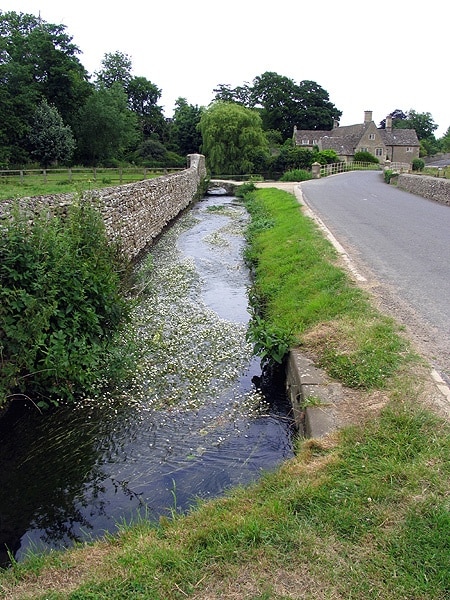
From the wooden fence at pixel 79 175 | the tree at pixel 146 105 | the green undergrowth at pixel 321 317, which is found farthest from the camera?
the tree at pixel 146 105

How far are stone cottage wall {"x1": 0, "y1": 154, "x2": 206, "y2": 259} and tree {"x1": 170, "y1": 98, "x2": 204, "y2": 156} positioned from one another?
3873 centimetres

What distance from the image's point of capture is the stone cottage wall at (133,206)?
1001cm

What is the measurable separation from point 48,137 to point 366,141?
52.5 meters

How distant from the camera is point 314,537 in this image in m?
3.14

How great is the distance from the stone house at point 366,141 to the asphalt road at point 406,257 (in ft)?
194

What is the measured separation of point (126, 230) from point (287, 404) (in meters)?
9.57

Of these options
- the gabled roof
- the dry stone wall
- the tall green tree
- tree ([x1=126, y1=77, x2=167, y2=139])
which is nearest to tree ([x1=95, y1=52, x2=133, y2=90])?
tree ([x1=126, y1=77, x2=167, y2=139])

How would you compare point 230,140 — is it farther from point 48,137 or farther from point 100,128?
point 48,137

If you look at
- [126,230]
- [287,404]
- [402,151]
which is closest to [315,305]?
Result: [287,404]

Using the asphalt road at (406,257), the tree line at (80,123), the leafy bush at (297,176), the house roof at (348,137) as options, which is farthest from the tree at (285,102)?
the asphalt road at (406,257)

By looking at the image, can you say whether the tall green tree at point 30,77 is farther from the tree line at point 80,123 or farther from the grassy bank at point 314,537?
the grassy bank at point 314,537

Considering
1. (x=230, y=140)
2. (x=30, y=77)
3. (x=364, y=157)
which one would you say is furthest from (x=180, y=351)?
(x=364, y=157)

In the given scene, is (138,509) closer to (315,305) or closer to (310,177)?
(315,305)

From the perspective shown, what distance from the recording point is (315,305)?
7.76 meters
